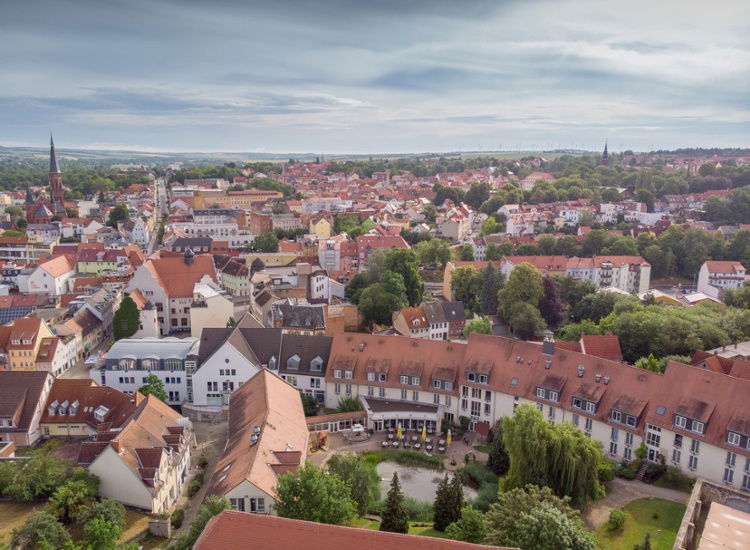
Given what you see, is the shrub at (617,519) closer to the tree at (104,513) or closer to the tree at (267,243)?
the tree at (104,513)

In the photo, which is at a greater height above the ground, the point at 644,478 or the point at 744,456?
the point at 744,456

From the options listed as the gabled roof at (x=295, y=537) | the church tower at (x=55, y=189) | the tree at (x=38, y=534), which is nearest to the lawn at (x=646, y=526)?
the gabled roof at (x=295, y=537)

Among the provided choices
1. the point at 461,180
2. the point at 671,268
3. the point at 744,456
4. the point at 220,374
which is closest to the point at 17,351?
the point at 220,374

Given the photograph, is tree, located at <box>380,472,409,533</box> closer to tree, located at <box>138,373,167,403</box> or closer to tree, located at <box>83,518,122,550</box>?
tree, located at <box>83,518,122,550</box>

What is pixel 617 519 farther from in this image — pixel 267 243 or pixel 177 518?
pixel 267 243

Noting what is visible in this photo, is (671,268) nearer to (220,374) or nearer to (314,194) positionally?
(220,374)

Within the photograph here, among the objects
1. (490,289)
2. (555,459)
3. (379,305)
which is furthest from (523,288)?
(555,459)

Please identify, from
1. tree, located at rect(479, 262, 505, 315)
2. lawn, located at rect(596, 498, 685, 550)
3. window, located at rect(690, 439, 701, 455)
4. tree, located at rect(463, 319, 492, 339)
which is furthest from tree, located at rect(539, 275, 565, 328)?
lawn, located at rect(596, 498, 685, 550)
